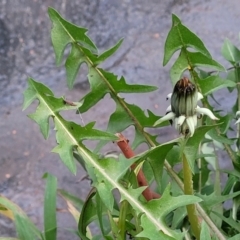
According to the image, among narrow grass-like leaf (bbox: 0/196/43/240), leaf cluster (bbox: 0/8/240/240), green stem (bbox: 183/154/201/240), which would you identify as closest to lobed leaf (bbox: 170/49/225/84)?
leaf cluster (bbox: 0/8/240/240)

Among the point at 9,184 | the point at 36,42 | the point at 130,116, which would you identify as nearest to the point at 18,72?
the point at 36,42

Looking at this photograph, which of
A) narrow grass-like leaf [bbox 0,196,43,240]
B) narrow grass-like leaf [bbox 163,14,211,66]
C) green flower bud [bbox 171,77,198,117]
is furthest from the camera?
narrow grass-like leaf [bbox 0,196,43,240]

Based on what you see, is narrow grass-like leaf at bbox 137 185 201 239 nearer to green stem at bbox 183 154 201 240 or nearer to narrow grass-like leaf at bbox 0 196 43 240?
green stem at bbox 183 154 201 240

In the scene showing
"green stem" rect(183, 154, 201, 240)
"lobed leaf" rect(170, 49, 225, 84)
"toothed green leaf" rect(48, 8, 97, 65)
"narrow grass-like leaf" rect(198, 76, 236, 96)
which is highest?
"toothed green leaf" rect(48, 8, 97, 65)

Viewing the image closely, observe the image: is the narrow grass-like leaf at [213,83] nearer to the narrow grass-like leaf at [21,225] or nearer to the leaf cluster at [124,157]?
the leaf cluster at [124,157]

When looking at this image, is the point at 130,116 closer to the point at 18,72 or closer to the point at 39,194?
the point at 39,194

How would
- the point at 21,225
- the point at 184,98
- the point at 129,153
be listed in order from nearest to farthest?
1. the point at 184,98
2. the point at 129,153
3. the point at 21,225

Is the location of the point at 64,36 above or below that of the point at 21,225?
above

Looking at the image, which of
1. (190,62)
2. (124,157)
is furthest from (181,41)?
(124,157)

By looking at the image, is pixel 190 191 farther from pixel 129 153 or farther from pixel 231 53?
pixel 231 53

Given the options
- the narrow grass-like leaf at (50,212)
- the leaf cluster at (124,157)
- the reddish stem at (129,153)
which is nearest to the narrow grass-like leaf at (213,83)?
the leaf cluster at (124,157)
